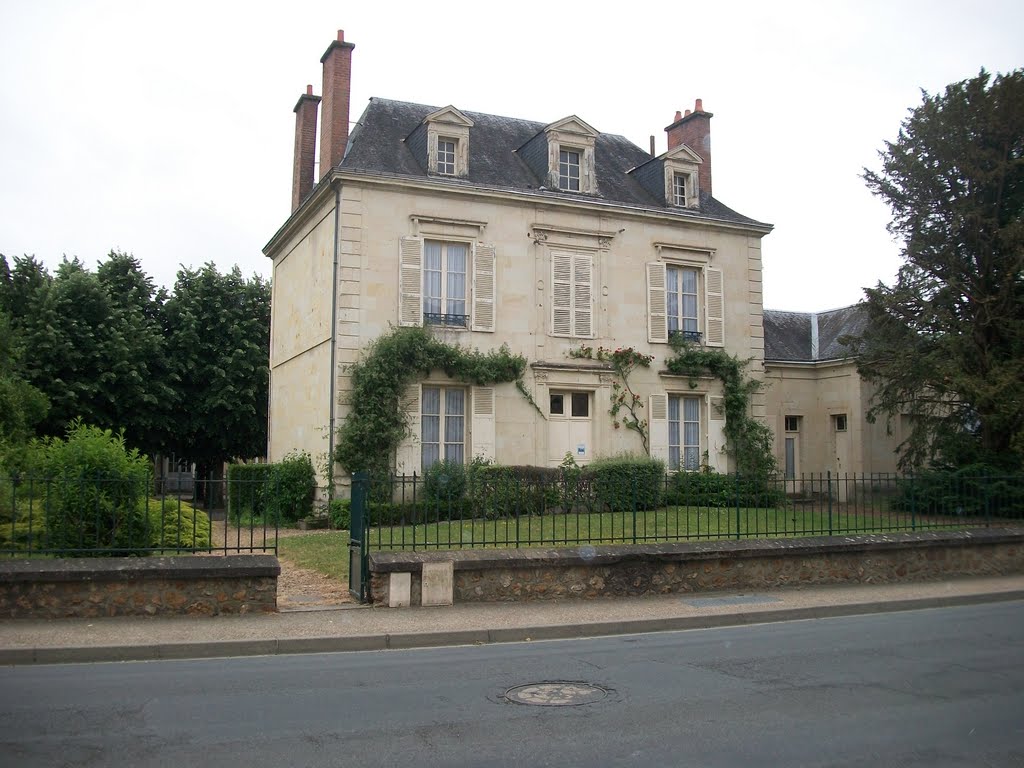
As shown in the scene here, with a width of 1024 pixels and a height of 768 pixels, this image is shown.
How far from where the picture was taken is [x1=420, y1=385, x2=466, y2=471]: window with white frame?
21.5 metres

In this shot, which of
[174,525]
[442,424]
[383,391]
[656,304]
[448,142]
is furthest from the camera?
[656,304]

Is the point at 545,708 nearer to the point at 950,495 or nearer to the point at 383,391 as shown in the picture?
the point at 950,495

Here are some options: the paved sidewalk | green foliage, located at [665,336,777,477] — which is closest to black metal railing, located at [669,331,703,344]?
green foliage, located at [665,336,777,477]

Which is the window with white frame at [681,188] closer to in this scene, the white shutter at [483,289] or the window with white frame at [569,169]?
the window with white frame at [569,169]

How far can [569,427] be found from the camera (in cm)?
2278

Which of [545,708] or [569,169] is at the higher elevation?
[569,169]

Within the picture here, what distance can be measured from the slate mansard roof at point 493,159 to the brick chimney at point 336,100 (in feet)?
1.50

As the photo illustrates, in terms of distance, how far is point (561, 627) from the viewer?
379 inches

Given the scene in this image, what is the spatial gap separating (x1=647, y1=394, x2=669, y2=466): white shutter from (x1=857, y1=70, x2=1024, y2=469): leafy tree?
596 centimetres

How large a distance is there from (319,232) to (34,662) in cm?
1593

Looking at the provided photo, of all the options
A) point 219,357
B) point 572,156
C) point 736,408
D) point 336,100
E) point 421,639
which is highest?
point 336,100

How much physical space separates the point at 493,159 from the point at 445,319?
4855 mm

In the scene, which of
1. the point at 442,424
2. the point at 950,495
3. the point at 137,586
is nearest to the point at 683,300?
the point at 442,424

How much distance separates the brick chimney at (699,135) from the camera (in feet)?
86.2
